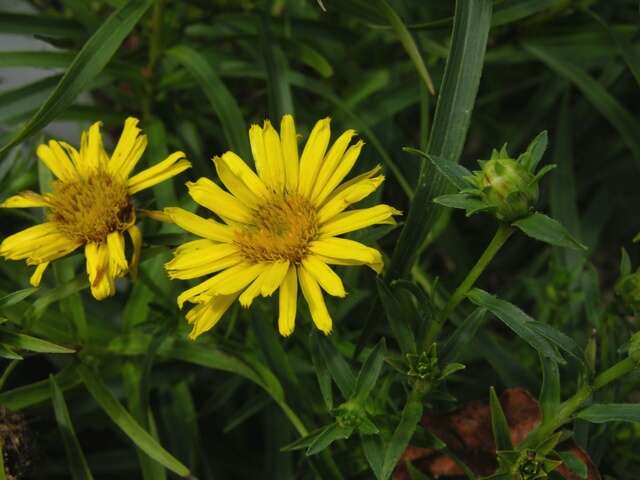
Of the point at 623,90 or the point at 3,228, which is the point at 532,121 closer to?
the point at 623,90

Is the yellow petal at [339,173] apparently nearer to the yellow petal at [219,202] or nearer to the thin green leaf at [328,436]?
the yellow petal at [219,202]

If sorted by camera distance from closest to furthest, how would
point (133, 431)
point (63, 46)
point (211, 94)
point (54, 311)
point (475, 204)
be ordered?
1. point (475, 204)
2. point (133, 431)
3. point (54, 311)
4. point (211, 94)
5. point (63, 46)

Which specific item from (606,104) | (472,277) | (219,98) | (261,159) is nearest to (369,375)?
(472,277)

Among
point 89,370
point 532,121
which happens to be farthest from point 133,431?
point 532,121

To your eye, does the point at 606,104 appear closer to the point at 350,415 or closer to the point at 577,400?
the point at 577,400

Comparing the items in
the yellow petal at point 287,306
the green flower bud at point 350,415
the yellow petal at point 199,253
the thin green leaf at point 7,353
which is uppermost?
the yellow petal at point 199,253

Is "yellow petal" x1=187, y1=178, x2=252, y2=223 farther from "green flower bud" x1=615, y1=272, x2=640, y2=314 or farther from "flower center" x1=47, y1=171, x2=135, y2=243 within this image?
"green flower bud" x1=615, y1=272, x2=640, y2=314

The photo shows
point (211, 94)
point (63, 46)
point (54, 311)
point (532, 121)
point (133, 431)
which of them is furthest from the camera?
point (532, 121)

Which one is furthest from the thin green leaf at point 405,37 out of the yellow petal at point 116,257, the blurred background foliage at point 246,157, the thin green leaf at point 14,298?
the thin green leaf at point 14,298
